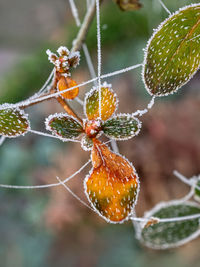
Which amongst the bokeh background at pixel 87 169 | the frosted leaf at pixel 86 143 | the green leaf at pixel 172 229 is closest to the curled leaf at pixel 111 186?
the frosted leaf at pixel 86 143

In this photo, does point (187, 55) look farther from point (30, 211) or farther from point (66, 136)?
point (30, 211)

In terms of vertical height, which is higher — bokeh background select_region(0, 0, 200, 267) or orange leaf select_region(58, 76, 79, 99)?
orange leaf select_region(58, 76, 79, 99)

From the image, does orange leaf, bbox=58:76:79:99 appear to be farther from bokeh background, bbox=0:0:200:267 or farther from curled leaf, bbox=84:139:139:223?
bokeh background, bbox=0:0:200:267

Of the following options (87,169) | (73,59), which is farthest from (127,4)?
(87,169)

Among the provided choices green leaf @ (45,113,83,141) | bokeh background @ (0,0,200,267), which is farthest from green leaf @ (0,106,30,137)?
bokeh background @ (0,0,200,267)

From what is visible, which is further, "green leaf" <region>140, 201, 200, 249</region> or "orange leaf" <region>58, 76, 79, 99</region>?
"green leaf" <region>140, 201, 200, 249</region>

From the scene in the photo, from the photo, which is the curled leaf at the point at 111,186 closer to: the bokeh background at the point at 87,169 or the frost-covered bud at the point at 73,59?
the frost-covered bud at the point at 73,59

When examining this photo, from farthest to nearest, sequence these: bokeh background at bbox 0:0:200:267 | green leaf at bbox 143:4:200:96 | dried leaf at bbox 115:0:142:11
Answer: bokeh background at bbox 0:0:200:267 < dried leaf at bbox 115:0:142:11 < green leaf at bbox 143:4:200:96
